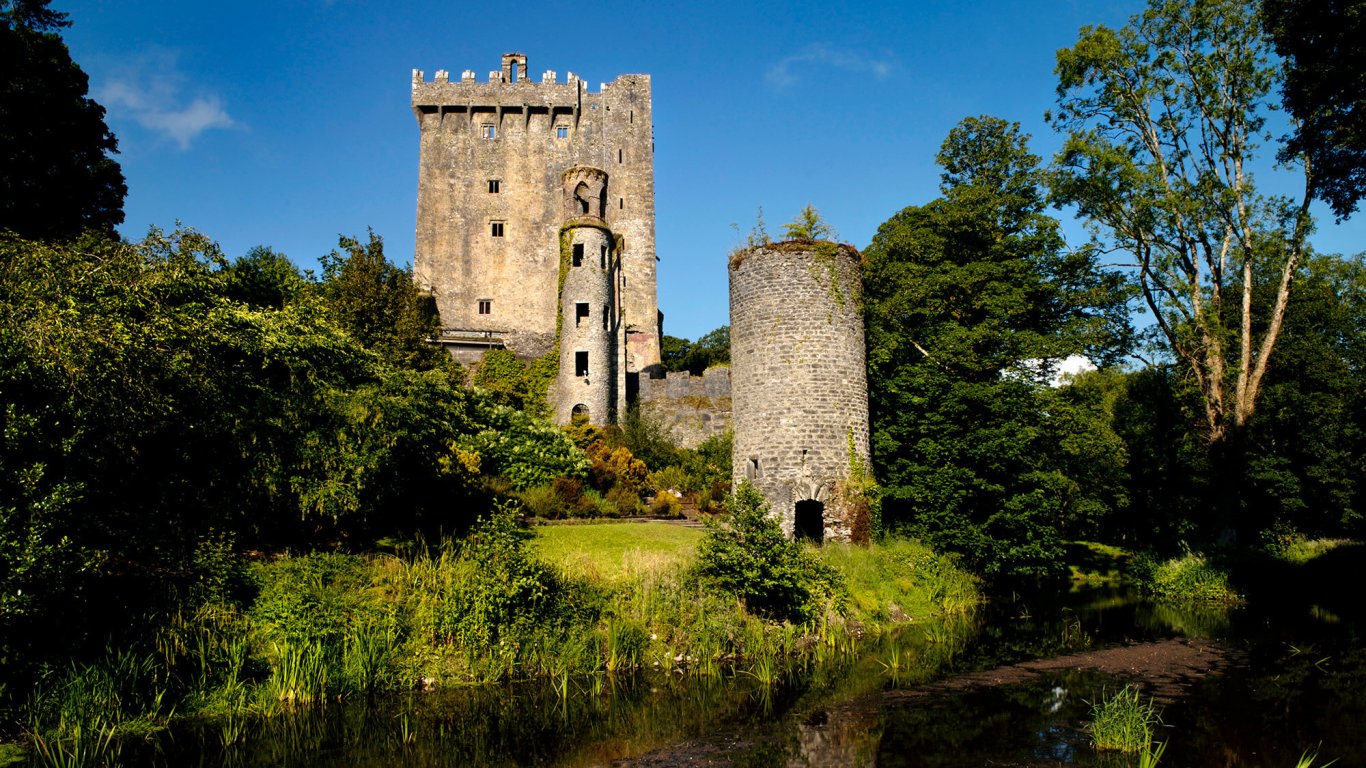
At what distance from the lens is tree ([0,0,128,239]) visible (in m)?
17.9

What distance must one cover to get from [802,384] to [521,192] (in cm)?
2868

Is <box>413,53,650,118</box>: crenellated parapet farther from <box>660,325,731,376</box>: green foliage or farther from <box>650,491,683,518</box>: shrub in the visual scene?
<box>650,491,683,518</box>: shrub

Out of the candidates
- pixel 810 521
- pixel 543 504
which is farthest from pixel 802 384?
pixel 543 504

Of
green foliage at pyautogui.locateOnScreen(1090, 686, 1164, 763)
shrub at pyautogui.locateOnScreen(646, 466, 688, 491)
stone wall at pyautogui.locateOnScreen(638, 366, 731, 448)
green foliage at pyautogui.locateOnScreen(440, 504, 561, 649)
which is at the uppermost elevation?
stone wall at pyautogui.locateOnScreen(638, 366, 731, 448)

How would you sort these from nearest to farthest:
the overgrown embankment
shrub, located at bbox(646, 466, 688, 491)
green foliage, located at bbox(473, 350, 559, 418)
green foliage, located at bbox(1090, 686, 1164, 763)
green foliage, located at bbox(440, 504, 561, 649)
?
green foliage, located at bbox(1090, 686, 1164, 763) < the overgrown embankment < green foliage, located at bbox(440, 504, 561, 649) < shrub, located at bbox(646, 466, 688, 491) < green foliage, located at bbox(473, 350, 559, 418)

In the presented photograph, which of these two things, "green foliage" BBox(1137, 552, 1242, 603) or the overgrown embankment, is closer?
the overgrown embankment

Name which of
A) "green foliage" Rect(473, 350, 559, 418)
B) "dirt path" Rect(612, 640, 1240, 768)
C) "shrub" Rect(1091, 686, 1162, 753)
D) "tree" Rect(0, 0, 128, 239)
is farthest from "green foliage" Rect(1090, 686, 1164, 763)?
"green foliage" Rect(473, 350, 559, 418)

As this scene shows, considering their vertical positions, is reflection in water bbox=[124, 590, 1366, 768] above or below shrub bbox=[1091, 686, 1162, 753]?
below

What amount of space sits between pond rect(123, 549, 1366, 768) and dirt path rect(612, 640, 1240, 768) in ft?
0.11

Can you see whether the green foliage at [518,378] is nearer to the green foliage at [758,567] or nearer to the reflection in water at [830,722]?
the green foliage at [758,567]

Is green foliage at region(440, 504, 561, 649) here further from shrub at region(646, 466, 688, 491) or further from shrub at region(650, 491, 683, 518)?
shrub at region(646, 466, 688, 491)

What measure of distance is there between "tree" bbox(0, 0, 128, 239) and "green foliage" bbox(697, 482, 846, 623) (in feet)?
52.1

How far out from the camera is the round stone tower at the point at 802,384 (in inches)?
801

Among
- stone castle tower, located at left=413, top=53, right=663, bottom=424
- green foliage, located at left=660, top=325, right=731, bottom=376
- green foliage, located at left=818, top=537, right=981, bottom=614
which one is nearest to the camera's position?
green foliage, located at left=818, top=537, right=981, bottom=614
